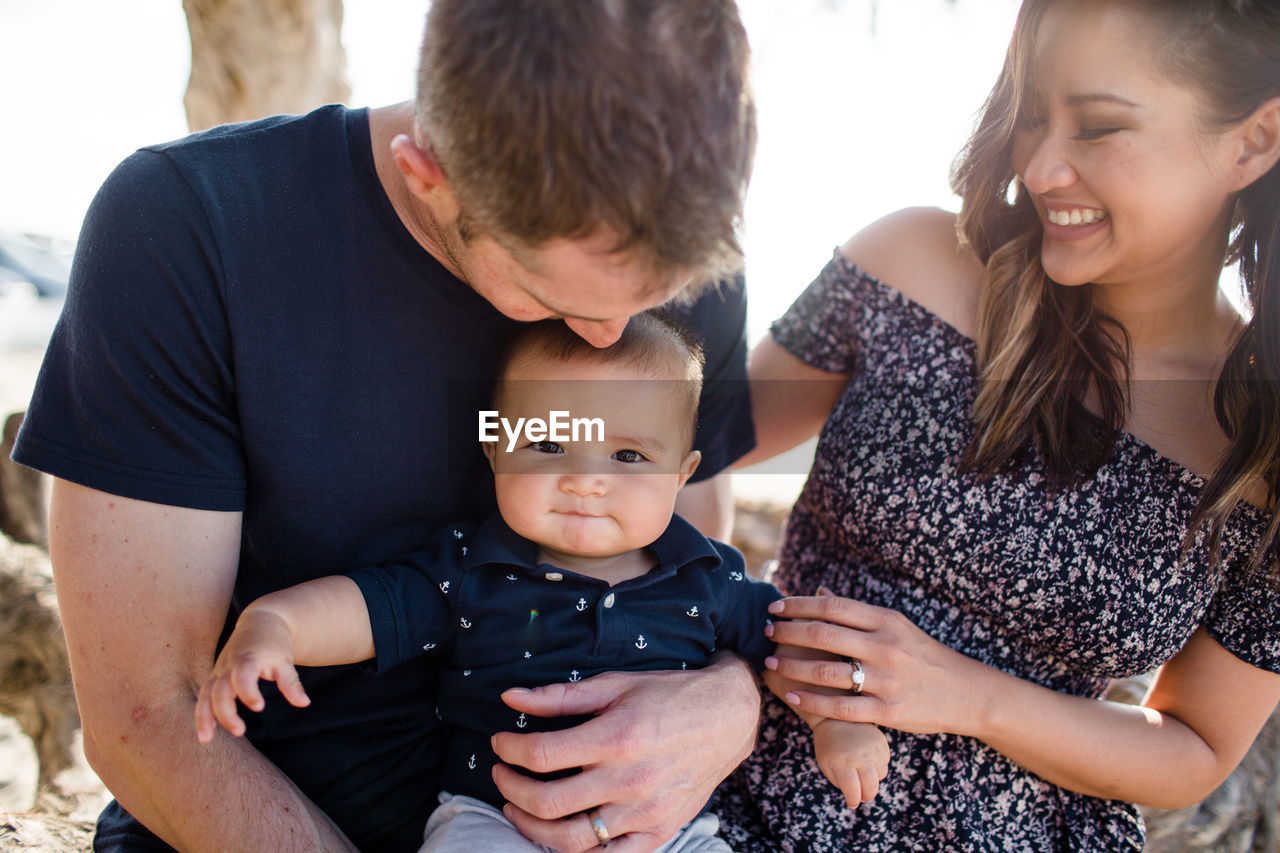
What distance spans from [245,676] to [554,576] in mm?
550

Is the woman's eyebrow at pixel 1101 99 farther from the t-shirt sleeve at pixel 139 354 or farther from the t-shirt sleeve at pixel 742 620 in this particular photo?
the t-shirt sleeve at pixel 139 354

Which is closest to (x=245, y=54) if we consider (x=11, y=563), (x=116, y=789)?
(x=11, y=563)

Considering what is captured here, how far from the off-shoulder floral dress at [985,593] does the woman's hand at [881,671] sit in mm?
122

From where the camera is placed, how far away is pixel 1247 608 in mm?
1681

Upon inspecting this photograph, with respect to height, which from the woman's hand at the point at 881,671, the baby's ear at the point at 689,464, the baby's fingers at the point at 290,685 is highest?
the baby's ear at the point at 689,464

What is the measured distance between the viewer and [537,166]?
1128mm

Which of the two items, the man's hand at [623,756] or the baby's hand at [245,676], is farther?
the man's hand at [623,756]

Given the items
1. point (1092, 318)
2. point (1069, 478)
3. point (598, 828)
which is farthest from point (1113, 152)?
point (598, 828)

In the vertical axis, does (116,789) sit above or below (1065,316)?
below

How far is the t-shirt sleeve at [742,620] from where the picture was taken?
174cm

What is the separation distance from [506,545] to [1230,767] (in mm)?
1534

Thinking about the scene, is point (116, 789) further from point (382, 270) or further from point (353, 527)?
point (382, 270)

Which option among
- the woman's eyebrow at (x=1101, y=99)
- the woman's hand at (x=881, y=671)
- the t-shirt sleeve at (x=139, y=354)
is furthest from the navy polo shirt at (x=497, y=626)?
the woman's eyebrow at (x=1101, y=99)

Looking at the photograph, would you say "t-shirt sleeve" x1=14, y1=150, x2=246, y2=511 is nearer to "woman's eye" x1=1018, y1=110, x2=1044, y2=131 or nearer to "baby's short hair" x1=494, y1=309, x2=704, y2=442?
"baby's short hair" x1=494, y1=309, x2=704, y2=442
